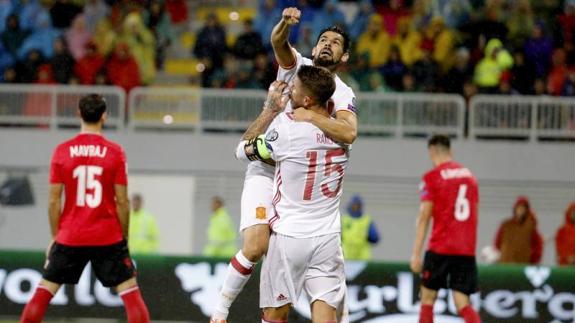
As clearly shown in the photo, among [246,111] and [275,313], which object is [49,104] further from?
[275,313]

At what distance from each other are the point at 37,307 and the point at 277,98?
256cm

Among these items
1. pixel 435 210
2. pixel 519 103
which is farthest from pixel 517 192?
pixel 435 210

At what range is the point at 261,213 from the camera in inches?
351

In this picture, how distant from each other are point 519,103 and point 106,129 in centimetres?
582

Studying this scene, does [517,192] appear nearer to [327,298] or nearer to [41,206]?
[41,206]

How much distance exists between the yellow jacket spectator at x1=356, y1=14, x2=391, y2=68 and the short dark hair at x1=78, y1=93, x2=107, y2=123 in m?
9.64

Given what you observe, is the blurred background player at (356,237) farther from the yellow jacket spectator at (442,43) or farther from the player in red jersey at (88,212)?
the player in red jersey at (88,212)

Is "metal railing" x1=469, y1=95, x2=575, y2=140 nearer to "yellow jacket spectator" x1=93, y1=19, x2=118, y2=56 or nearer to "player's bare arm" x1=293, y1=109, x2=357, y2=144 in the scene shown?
"yellow jacket spectator" x1=93, y1=19, x2=118, y2=56

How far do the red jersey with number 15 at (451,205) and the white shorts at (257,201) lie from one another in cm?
319

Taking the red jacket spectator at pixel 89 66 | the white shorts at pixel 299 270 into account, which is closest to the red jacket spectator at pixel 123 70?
the red jacket spectator at pixel 89 66

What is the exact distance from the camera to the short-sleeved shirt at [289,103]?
8.57 m

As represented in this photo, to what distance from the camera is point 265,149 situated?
8438 millimetres

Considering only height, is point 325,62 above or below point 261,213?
above

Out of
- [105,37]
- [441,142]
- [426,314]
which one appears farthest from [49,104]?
[426,314]
